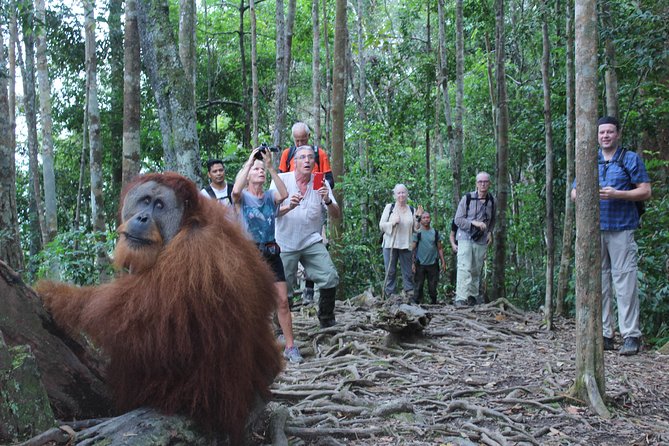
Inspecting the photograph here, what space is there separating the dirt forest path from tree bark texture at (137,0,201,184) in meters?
2.11

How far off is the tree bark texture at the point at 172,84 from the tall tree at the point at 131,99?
2193 mm

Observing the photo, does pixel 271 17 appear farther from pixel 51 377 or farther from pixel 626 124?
pixel 51 377

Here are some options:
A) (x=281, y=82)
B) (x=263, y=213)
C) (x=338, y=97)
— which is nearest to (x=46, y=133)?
(x=281, y=82)

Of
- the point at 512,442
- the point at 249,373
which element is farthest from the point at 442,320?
the point at 249,373

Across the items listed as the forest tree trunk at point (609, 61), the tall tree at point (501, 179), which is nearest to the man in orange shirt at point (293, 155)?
the forest tree trunk at point (609, 61)

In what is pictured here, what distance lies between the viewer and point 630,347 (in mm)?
5949

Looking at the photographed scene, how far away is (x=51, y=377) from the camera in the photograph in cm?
289

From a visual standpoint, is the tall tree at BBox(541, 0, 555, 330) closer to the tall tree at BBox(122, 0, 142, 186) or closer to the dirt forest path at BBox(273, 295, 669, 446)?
the dirt forest path at BBox(273, 295, 669, 446)

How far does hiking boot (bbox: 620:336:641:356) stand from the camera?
594 centimetres

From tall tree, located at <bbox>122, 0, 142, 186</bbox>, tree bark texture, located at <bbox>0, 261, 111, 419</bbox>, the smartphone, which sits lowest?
tree bark texture, located at <bbox>0, 261, 111, 419</bbox>

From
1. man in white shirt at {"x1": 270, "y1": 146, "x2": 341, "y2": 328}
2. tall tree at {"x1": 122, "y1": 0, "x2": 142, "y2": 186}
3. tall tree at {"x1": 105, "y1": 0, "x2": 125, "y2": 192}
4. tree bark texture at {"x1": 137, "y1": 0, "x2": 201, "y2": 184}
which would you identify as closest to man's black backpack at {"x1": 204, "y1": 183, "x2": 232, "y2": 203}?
tree bark texture at {"x1": 137, "y1": 0, "x2": 201, "y2": 184}

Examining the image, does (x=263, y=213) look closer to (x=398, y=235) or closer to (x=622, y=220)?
(x=622, y=220)

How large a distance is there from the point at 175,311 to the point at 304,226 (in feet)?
10.9

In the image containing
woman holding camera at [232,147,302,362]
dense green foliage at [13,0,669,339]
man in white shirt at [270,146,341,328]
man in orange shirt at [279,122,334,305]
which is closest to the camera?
woman holding camera at [232,147,302,362]
